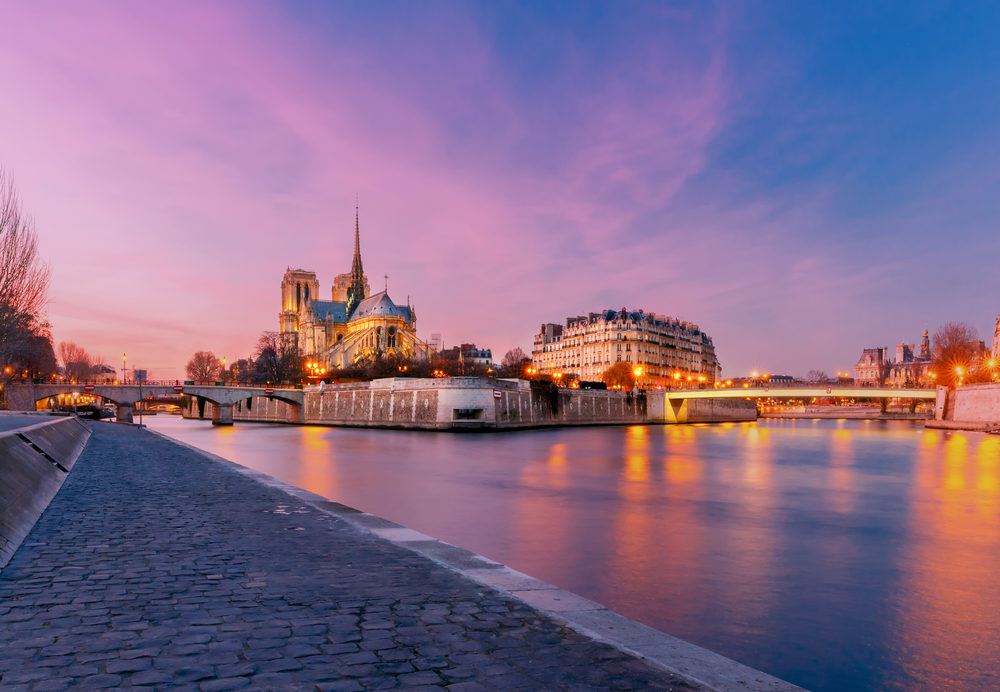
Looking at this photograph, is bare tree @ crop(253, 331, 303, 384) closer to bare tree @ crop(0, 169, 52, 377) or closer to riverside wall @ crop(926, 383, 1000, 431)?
bare tree @ crop(0, 169, 52, 377)

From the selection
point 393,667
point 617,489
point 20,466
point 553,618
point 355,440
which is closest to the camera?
point 393,667

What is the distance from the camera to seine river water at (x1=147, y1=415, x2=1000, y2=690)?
7.28 m

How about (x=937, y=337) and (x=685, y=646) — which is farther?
(x=937, y=337)

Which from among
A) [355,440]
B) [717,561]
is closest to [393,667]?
[717,561]

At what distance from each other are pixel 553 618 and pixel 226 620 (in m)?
2.55

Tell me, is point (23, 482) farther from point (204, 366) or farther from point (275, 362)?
point (204, 366)

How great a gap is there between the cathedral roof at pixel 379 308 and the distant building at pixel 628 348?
3078 cm

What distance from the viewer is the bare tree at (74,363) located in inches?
5374

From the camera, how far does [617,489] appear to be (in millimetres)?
21953

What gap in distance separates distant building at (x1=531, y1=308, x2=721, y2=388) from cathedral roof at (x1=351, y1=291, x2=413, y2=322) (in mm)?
30782

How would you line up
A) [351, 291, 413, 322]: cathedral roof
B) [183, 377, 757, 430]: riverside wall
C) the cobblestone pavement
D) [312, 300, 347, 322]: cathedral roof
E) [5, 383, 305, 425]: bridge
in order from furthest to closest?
[312, 300, 347, 322]: cathedral roof < [351, 291, 413, 322]: cathedral roof < [183, 377, 757, 430]: riverside wall < [5, 383, 305, 425]: bridge < the cobblestone pavement

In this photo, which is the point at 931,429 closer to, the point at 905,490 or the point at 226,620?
the point at 905,490

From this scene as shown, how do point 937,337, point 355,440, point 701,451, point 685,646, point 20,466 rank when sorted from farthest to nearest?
point 937,337
point 355,440
point 701,451
point 20,466
point 685,646

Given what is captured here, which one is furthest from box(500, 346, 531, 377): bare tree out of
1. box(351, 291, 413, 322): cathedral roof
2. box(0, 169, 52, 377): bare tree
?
box(0, 169, 52, 377): bare tree
